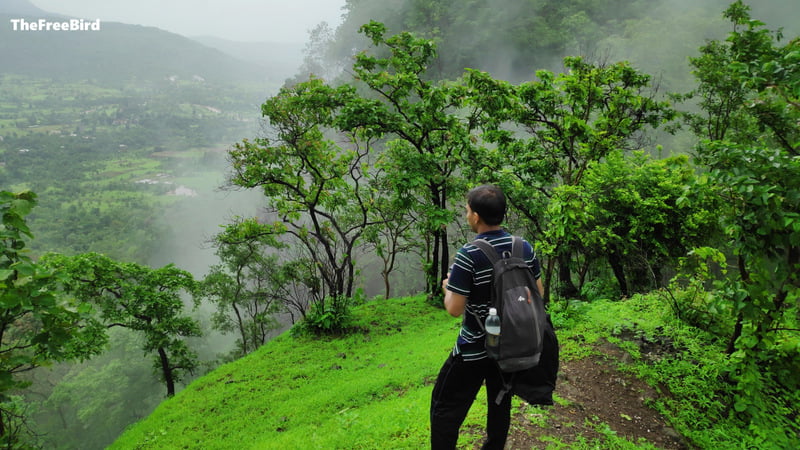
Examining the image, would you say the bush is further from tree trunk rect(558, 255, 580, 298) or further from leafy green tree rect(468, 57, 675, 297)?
tree trunk rect(558, 255, 580, 298)

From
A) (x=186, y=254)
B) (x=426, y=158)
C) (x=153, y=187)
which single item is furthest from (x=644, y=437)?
(x=153, y=187)

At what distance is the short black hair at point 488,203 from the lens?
7.37 feet

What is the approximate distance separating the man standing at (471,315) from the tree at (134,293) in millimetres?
12177

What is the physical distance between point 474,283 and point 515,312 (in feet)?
0.97

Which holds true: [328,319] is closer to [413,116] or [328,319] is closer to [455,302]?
[413,116]

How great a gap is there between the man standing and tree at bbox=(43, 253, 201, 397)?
12.2 m

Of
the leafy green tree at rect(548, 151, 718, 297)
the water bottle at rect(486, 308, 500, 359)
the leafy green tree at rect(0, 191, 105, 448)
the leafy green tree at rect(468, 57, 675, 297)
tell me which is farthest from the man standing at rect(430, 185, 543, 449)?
the leafy green tree at rect(548, 151, 718, 297)

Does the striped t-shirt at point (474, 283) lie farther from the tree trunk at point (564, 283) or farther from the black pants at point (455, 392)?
the tree trunk at point (564, 283)

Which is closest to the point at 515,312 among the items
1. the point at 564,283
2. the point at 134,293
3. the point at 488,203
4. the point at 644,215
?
the point at 488,203

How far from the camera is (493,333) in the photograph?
2182 millimetres

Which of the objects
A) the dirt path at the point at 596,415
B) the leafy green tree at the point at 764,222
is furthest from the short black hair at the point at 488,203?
the dirt path at the point at 596,415

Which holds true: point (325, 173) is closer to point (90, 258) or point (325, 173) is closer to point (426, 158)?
point (426, 158)

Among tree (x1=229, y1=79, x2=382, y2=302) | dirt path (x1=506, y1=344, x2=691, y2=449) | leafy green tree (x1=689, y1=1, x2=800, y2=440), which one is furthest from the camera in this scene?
tree (x1=229, y1=79, x2=382, y2=302)

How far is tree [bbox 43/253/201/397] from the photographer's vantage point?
1077 cm
